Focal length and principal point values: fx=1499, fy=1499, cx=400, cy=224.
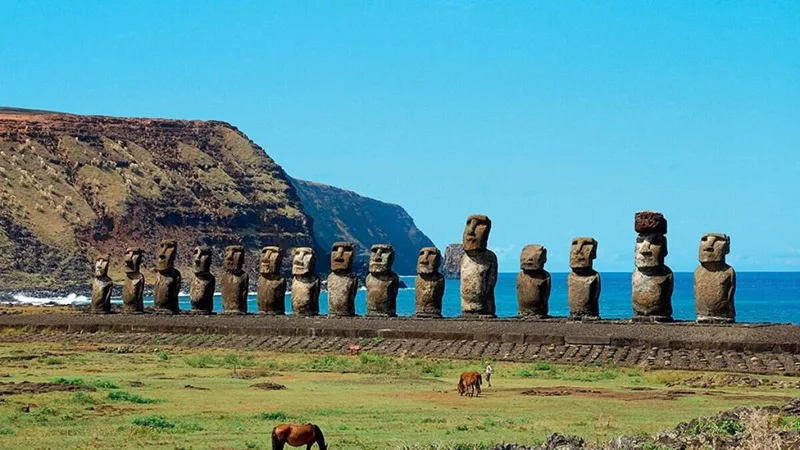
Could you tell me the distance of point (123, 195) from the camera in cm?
12925

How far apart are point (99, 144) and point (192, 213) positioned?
11.4 m

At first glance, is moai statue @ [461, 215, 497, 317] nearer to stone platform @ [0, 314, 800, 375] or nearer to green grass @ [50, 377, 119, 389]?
stone platform @ [0, 314, 800, 375]

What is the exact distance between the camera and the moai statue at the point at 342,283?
3378 centimetres

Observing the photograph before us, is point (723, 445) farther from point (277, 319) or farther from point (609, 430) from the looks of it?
point (277, 319)

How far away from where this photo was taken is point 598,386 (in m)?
Answer: 21.9

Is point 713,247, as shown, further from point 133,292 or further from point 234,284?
point 133,292

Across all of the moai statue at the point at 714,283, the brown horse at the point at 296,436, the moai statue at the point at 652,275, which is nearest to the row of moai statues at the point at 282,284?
the moai statue at the point at 652,275

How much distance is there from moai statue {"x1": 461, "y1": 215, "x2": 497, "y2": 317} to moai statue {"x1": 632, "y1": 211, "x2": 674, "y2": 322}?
11.2 feet

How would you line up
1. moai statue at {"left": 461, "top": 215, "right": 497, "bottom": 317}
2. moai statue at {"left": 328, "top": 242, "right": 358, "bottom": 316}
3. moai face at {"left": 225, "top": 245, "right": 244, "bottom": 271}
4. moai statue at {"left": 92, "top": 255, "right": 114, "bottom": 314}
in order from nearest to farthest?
1. moai statue at {"left": 461, "top": 215, "right": 497, "bottom": 317}
2. moai statue at {"left": 328, "top": 242, "right": 358, "bottom": 316}
3. moai face at {"left": 225, "top": 245, "right": 244, "bottom": 271}
4. moai statue at {"left": 92, "top": 255, "right": 114, "bottom": 314}

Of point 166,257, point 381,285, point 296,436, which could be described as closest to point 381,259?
point 381,285

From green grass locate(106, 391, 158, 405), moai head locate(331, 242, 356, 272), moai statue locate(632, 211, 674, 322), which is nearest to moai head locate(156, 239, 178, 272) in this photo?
moai head locate(331, 242, 356, 272)

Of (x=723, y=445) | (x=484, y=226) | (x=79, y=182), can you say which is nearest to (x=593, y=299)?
(x=484, y=226)

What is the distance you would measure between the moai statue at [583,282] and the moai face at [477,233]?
2056 millimetres

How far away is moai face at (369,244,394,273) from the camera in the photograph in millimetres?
33000
